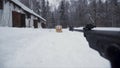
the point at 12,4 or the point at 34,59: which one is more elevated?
the point at 12,4

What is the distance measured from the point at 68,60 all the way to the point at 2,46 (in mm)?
2367

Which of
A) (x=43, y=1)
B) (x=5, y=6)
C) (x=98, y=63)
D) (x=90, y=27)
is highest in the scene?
(x=43, y=1)

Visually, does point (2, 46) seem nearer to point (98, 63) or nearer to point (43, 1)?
point (98, 63)

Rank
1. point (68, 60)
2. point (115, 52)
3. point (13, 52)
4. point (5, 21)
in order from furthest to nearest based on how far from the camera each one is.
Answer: point (5, 21) < point (13, 52) < point (68, 60) < point (115, 52)

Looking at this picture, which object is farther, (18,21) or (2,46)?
(18,21)

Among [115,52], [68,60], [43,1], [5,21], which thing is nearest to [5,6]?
[5,21]

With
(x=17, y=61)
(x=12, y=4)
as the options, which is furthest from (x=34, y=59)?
(x=12, y=4)

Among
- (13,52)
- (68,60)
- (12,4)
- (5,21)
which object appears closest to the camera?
(68,60)

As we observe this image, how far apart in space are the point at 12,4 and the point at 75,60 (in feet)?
63.0

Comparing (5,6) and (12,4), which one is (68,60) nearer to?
(5,6)

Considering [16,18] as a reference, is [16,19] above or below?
below

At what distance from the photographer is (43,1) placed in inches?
2936

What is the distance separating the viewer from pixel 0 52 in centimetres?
589

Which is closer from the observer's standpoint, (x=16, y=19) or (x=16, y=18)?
(x=16, y=18)
